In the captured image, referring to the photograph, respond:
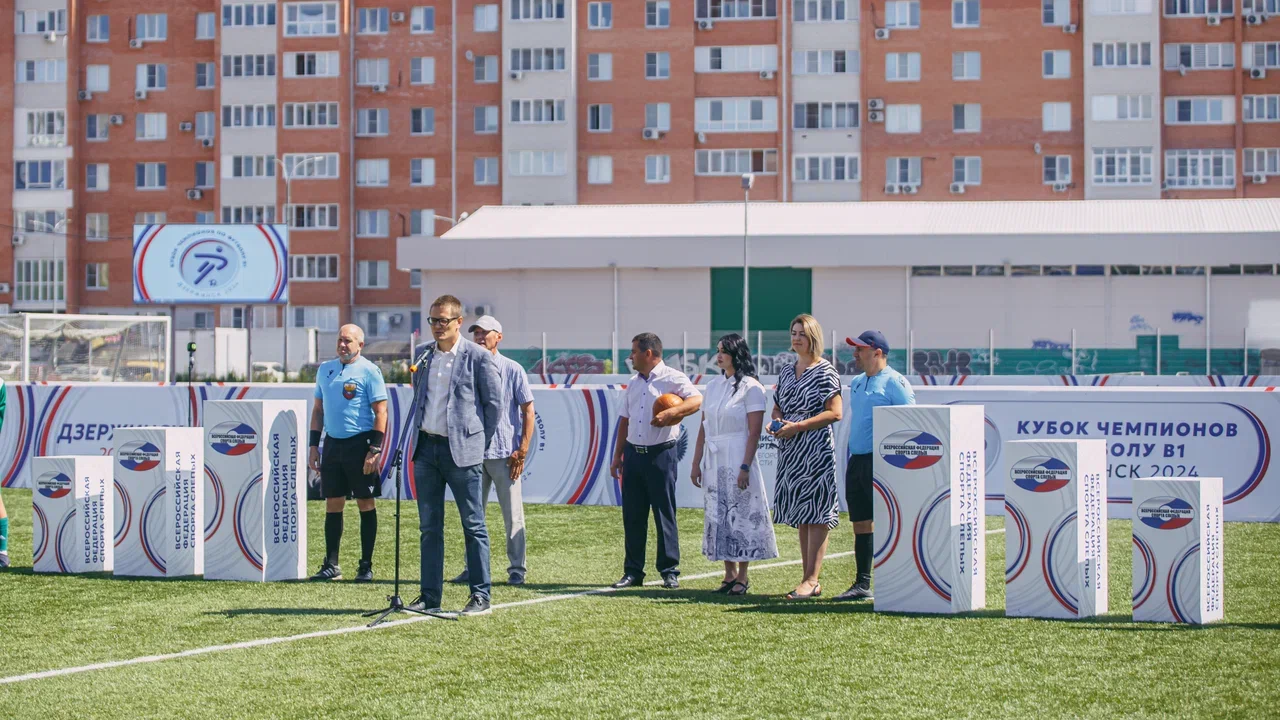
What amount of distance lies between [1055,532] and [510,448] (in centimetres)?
352

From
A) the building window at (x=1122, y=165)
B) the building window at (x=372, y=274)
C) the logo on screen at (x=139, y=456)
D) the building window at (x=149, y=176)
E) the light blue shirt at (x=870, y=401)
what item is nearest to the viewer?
the light blue shirt at (x=870, y=401)

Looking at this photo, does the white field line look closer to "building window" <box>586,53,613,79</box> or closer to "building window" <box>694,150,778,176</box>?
"building window" <box>694,150,778,176</box>

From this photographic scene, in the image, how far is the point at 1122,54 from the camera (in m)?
65.7

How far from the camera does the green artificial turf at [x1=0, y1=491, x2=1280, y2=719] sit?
7.05m

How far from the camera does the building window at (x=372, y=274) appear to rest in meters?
74.2

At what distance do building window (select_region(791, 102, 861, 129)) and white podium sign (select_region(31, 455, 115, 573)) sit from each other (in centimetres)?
5810

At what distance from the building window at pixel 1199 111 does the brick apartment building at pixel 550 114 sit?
0.10 meters

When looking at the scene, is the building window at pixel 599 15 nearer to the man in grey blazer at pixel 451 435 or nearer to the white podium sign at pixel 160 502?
the white podium sign at pixel 160 502

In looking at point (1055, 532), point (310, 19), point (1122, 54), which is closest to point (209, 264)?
point (1055, 532)

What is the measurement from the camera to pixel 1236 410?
16875 millimetres

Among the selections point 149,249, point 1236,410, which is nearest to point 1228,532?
point 1236,410

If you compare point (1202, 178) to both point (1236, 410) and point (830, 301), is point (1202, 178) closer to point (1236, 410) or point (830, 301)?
point (830, 301)

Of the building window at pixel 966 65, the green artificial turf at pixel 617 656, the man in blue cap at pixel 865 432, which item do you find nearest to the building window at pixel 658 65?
the building window at pixel 966 65

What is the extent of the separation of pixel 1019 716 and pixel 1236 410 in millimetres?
11270
